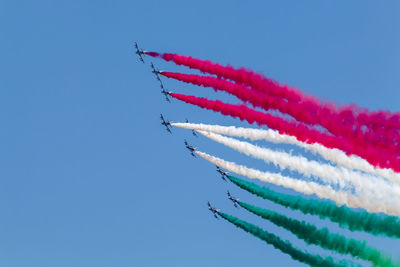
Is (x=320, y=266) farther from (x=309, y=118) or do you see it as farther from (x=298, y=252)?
(x=309, y=118)

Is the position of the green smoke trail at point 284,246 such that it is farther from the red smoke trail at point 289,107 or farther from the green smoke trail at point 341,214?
the red smoke trail at point 289,107

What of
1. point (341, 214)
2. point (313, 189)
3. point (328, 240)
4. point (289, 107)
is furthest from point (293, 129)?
point (328, 240)

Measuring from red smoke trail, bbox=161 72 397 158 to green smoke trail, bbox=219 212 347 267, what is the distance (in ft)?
29.4

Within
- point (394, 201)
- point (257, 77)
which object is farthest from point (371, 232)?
point (257, 77)

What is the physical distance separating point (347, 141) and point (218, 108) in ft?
34.7

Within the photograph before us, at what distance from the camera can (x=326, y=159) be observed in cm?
5403

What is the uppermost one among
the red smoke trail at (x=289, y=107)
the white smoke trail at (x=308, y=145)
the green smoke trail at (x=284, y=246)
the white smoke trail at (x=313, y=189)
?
the red smoke trail at (x=289, y=107)

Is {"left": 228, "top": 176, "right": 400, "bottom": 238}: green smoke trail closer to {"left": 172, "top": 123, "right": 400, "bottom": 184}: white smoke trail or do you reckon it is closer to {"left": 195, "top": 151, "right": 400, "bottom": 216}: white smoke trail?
{"left": 195, "top": 151, "right": 400, "bottom": 216}: white smoke trail

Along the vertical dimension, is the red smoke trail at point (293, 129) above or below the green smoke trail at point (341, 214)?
above

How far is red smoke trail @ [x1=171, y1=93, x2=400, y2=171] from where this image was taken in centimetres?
5075

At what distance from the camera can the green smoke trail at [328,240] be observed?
165 ft

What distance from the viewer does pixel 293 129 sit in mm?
53281

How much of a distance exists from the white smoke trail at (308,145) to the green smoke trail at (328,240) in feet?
17.9

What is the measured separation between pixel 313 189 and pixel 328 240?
13.9 ft
